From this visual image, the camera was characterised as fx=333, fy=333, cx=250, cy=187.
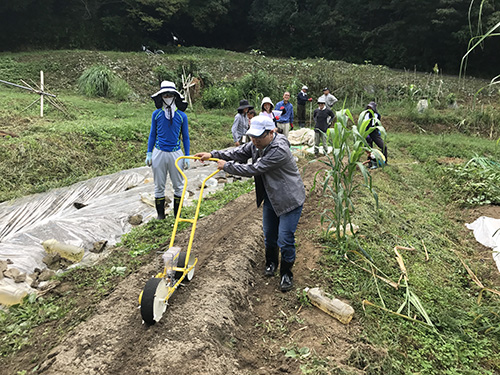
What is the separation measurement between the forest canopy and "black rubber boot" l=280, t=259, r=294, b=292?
67.2ft

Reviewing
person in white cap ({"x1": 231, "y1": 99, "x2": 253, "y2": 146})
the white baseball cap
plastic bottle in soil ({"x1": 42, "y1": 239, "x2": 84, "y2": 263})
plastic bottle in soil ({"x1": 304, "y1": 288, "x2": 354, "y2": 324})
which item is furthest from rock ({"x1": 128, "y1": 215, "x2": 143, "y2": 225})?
person in white cap ({"x1": 231, "y1": 99, "x2": 253, "y2": 146})

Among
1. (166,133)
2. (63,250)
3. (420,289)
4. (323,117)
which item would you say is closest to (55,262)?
(63,250)

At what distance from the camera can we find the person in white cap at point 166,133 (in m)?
4.98

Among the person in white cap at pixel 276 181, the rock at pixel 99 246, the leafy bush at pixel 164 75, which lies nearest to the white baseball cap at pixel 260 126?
the person in white cap at pixel 276 181

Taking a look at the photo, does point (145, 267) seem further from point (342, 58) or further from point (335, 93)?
point (342, 58)

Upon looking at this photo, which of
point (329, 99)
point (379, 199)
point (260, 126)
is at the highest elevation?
point (260, 126)

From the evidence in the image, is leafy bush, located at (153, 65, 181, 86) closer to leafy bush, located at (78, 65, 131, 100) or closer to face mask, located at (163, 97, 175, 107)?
leafy bush, located at (78, 65, 131, 100)

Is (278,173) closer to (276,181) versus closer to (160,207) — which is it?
(276,181)

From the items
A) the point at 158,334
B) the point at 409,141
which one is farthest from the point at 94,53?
the point at 158,334

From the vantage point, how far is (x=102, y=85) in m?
14.6

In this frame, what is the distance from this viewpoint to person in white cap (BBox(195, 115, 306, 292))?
3484mm

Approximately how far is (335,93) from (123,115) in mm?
11366

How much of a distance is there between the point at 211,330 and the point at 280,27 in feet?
114

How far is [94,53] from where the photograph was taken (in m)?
18.4
